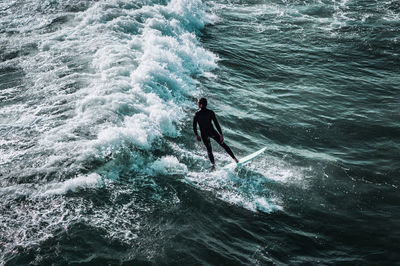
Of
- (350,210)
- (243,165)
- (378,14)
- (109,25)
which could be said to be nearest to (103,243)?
(243,165)

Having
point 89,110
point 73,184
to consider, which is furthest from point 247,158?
point 89,110

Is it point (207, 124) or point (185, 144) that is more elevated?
point (207, 124)

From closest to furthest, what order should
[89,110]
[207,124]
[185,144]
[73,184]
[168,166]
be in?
1. [73,184]
2. [168,166]
3. [207,124]
4. [185,144]
5. [89,110]

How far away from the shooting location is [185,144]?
1116cm

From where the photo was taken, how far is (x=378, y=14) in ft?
78.7

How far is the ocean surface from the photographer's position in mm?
7355

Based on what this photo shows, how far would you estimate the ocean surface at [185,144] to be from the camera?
290 inches

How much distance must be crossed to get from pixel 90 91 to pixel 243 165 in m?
6.19

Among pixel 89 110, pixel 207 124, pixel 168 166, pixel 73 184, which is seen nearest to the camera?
pixel 73 184

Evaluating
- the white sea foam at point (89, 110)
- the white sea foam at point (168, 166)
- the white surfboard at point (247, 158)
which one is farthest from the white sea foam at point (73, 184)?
the white surfboard at point (247, 158)

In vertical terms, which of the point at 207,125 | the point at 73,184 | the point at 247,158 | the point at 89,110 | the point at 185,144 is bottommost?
the point at 247,158

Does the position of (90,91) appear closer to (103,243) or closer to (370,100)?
(103,243)

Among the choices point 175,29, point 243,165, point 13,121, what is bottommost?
point 243,165

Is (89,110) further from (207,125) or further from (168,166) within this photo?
(207,125)
